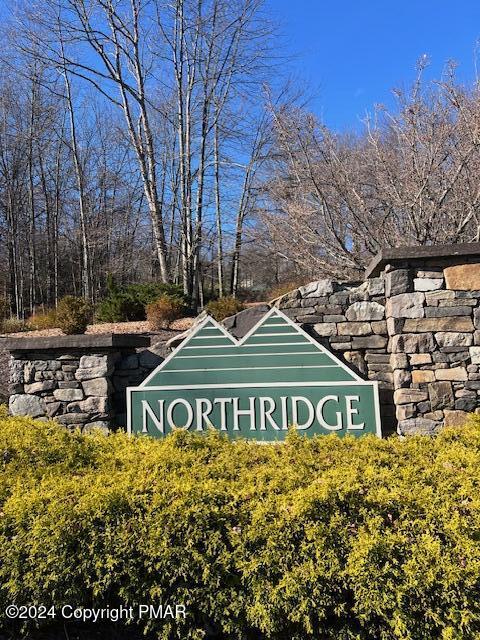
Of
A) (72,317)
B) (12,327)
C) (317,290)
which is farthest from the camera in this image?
(12,327)

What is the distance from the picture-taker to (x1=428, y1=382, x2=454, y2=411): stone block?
3.99m

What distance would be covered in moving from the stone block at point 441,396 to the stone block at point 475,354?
0.28 meters

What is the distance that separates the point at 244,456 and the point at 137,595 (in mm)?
981

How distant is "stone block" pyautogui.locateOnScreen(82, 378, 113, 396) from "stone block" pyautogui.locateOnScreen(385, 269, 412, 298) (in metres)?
2.72

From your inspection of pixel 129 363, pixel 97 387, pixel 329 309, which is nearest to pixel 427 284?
pixel 329 309

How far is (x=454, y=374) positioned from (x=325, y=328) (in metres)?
Result: 1.16

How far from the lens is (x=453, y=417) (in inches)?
156

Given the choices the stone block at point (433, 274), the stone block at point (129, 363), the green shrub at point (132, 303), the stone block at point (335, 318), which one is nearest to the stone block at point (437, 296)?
the stone block at point (433, 274)

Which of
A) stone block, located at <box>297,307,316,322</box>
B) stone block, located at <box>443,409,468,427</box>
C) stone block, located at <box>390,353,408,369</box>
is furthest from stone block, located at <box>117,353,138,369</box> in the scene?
stone block, located at <box>443,409,468,427</box>

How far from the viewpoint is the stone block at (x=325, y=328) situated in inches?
173

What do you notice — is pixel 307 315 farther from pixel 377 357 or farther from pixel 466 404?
pixel 466 404

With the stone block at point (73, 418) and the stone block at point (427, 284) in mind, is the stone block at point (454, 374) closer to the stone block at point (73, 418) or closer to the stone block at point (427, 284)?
the stone block at point (427, 284)

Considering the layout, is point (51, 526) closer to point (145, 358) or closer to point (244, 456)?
point (244, 456)

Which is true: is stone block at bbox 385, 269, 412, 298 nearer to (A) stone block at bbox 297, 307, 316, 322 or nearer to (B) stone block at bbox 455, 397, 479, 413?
(A) stone block at bbox 297, 307, 316, 322
